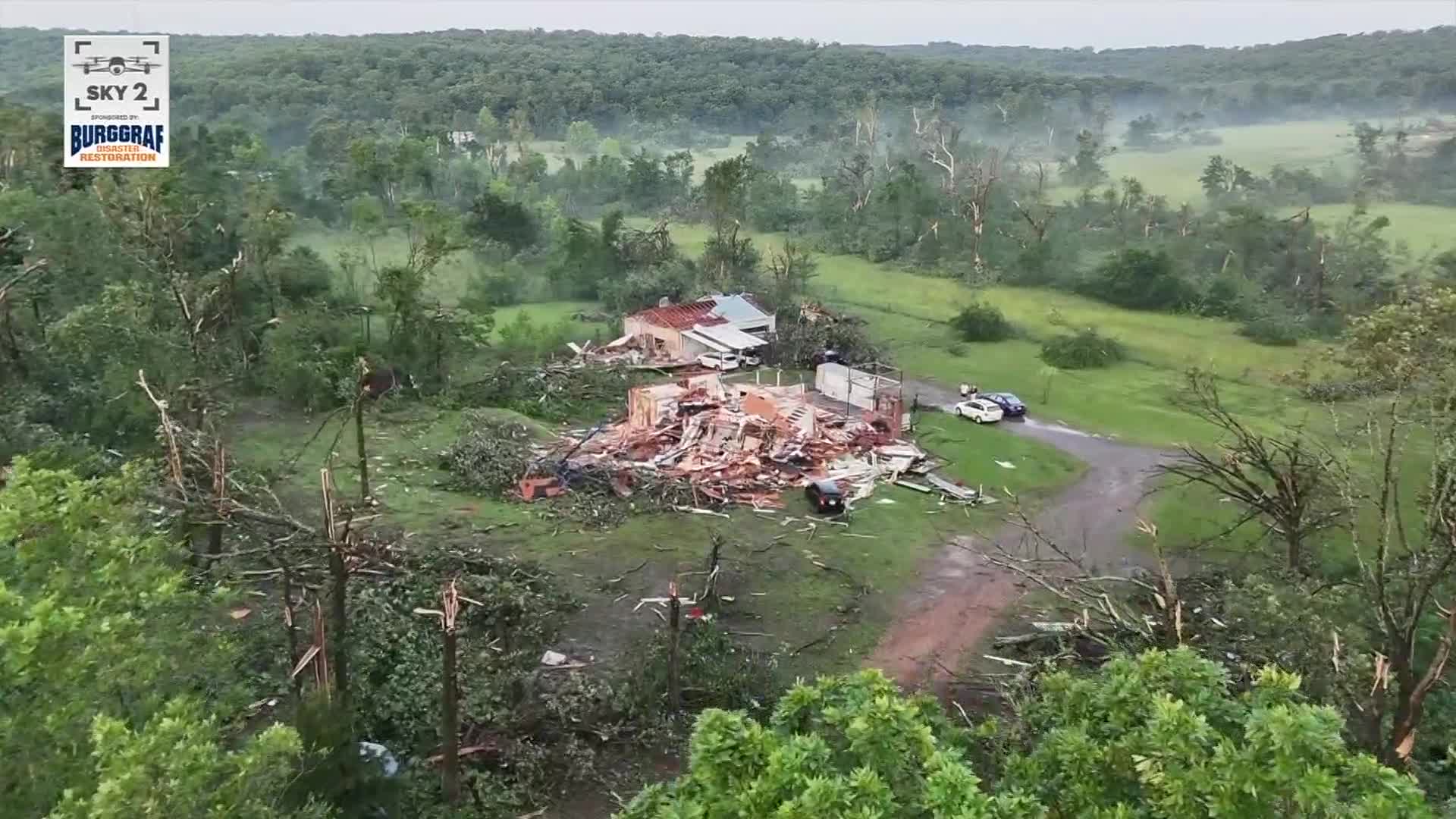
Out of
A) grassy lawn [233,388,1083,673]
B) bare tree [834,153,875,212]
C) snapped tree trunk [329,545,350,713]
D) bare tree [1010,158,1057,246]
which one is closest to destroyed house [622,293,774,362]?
grassy lawn [233,388,1083,673]

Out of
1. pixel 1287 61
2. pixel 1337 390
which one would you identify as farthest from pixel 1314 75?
pixel 1337 390

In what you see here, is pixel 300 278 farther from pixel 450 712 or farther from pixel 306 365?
pixel 450 712

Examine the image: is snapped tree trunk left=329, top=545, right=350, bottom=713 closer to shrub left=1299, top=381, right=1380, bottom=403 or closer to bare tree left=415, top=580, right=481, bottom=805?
bare tree left=415, top=580, right=481, bottom=805

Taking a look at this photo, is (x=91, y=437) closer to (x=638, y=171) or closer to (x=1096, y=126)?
(x=638, y=171)

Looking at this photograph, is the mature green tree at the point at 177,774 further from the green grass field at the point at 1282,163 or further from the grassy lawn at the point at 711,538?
the green grass field at the point at 1282,163

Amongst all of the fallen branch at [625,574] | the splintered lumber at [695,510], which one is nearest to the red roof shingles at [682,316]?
the splintered lumber at [695,510]
